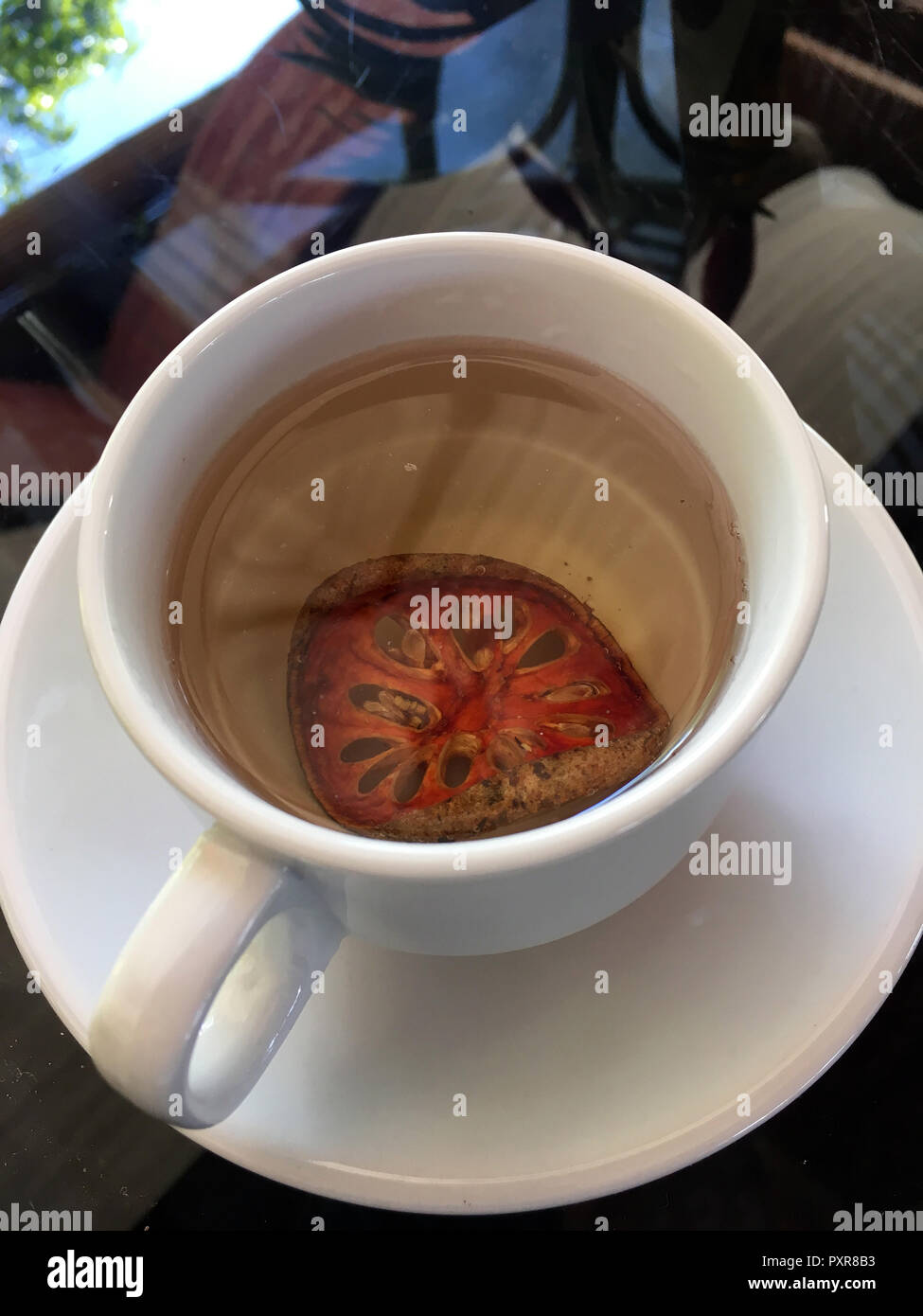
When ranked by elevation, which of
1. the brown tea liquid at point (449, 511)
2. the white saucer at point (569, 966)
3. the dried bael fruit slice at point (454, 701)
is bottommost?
the white saucer at point (569, 966)

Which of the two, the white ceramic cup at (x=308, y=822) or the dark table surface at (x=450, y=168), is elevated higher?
the dark table surface at (x=450, y=168)

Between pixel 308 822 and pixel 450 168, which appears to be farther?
pixel 450 168

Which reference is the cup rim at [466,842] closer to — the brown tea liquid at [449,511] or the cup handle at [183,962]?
the cup handle at [183,962]

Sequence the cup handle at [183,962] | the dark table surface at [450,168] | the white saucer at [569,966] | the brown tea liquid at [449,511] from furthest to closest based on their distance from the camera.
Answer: the dark table surface at [450,168] < the brown tea liquid at [449,511] < the white saucer at [569,966] < the cup handle at [183,962]

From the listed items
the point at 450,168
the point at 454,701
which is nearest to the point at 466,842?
the point at 454,701

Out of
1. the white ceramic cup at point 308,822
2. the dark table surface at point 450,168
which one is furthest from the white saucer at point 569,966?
the dark table surface at point 450,168

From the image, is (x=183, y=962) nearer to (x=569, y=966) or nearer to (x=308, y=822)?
(x=308, y=822)

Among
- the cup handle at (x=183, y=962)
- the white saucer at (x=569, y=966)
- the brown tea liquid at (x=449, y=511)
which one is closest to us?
the cup handle at (x=183, y=962)
